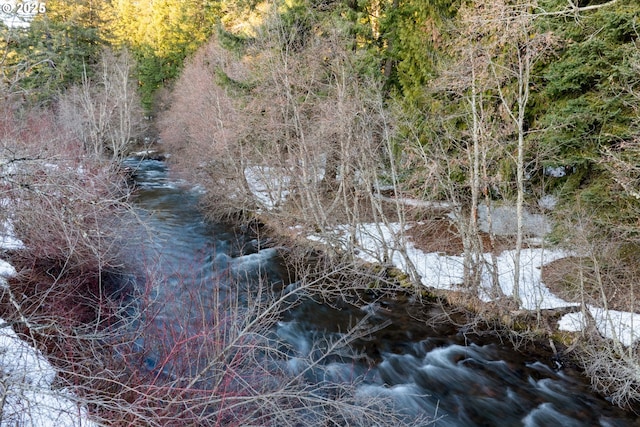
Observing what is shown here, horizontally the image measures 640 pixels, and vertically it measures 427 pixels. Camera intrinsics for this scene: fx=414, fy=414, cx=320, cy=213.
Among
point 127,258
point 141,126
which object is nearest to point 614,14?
point 127,258

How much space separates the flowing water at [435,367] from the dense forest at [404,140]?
1.99 ft

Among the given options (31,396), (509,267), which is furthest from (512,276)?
(31,396)

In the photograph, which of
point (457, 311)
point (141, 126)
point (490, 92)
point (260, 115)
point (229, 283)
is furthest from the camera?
point (141, 126)

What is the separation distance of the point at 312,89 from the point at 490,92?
5.25 meters

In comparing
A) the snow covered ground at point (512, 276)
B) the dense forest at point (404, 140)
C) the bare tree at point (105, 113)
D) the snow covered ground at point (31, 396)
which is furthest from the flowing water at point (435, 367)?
the bare tree at point (105, 113)

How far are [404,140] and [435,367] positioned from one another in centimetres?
745

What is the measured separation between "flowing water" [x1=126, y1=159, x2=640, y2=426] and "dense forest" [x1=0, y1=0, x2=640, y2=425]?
0.61 meters

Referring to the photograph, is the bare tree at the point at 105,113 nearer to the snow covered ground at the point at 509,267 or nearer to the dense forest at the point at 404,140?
the dense forest at the point at 404,140

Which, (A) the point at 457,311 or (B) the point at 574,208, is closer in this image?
(B) the point at 574,208

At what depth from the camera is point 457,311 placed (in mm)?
9391

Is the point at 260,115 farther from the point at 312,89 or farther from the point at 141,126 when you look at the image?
the point at 141,126

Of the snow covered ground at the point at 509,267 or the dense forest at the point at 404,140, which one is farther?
the snow covered ground at the point at 509,267

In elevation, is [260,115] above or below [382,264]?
above

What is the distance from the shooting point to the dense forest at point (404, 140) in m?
6.69
